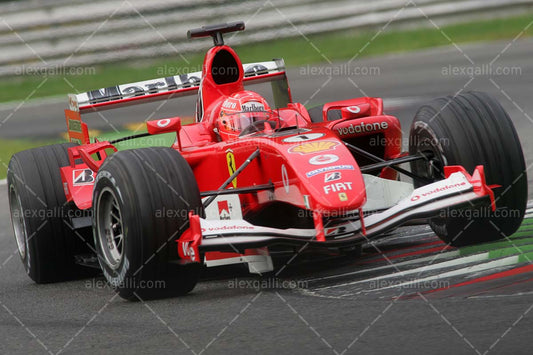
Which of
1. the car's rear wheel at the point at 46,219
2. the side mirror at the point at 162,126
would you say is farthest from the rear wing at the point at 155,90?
the side mirror at the point at 162,126

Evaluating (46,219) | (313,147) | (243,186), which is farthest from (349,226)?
(46,219)

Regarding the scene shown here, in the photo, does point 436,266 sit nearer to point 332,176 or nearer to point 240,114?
point 332,176

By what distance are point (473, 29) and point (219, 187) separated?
1567 centimetres

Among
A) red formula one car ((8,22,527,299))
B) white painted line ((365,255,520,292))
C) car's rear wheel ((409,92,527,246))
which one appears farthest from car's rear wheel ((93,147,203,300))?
car's rear wheel ((409,92,527,246))

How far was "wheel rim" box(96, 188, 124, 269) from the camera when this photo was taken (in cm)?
696

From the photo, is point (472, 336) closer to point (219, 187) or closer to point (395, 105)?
point (219, 187)

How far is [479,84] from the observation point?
1680 cm

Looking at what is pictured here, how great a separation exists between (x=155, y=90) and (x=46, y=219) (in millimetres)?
1720

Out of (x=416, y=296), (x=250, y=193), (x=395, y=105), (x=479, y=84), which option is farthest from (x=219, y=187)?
(x=479, y=84)

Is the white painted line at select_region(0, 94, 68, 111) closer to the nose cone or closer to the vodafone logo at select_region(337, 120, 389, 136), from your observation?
the vodafone logo at select_region(337, 120, 389, 136)

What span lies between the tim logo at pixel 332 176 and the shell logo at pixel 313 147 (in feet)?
1.01

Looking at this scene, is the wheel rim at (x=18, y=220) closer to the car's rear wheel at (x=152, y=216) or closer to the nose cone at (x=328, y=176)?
the car's rear wheel at (x=152, y=216)

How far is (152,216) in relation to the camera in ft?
20.8

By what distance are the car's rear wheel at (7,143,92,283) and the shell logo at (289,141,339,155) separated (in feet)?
7.00
